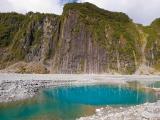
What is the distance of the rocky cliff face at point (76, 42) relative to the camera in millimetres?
57719

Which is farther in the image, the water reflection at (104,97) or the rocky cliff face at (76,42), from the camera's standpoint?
the rocky cliff face at (76,42)

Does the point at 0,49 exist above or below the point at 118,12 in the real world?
below

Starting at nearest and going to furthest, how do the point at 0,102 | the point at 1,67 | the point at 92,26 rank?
the point at 0,102 → the point at 1,67 → the point at 92,26

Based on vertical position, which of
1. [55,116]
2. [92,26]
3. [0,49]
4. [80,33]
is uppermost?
[92,26]

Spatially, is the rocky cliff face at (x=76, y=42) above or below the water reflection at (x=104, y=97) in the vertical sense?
above

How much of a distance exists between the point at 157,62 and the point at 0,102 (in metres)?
70.1

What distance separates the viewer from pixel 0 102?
1258 centimetres

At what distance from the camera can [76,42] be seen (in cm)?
6078

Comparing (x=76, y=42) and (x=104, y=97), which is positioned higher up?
(x=76, y=42)

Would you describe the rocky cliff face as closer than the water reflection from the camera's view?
No

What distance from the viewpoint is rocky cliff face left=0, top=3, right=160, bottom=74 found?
189 ft

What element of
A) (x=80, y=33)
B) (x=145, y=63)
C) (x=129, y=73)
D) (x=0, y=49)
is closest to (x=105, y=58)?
(x=129, y=73)

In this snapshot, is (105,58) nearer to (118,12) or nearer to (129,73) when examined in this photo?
(129,73)

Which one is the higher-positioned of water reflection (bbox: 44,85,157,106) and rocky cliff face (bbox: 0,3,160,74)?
rocky cliff face (bbox: 0,3,160,74)
